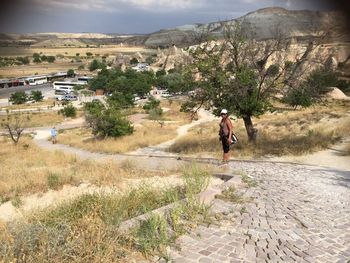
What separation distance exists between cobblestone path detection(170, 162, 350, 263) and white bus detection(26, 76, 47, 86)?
91308 millimetres

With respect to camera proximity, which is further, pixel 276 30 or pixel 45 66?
pixel 45 66

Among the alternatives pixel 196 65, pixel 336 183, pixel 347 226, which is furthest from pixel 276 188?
pixel 196 65

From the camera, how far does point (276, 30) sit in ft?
39.8

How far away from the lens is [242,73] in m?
11.7

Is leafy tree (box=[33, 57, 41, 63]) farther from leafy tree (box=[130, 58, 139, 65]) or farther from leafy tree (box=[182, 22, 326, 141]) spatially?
leafy tree (box=[182, 22, 326, 141])

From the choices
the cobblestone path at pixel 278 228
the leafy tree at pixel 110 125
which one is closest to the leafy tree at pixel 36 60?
the leafy tree at pixel 110 125

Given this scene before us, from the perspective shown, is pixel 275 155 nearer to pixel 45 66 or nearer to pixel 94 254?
pixel 94 254

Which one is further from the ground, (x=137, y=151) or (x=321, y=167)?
(x=321, y=167)

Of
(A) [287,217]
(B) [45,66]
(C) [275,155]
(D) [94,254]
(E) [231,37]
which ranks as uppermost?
(E) [231,37]

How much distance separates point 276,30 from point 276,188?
7.29 meters

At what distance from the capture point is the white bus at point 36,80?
294ft

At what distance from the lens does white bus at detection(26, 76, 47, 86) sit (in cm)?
8965

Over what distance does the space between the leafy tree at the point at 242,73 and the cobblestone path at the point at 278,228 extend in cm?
535

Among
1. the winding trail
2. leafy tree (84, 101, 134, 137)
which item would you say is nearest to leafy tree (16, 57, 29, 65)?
leafy tree (84, 101, 134, 137)
